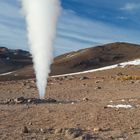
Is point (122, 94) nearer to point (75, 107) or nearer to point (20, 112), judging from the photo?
point (75, 107)

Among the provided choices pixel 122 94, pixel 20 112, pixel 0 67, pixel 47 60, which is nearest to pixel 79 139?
pixel 20 112

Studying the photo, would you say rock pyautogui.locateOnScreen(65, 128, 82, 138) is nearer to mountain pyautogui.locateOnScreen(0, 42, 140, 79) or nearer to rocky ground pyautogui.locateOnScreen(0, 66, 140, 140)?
rocky ground pyautogui.locateOnScreen(0, 66, 140, 140)

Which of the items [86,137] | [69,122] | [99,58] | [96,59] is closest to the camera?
[86,137]

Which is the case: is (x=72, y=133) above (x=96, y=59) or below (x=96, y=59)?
below

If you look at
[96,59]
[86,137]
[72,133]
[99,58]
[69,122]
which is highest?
[99,58]

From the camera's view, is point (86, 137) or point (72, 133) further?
point (72, 133)

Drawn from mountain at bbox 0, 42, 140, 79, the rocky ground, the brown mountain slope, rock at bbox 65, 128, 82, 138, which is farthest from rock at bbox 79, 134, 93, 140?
the brown mountain slope

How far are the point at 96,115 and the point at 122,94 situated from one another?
42.0 ft

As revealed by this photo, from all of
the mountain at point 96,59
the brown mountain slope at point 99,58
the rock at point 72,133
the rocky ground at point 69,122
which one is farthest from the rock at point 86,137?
the brown mountain slope at point 99,58

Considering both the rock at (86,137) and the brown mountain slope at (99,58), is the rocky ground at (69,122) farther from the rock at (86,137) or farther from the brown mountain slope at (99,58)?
the brown mountain slope at (99,58)

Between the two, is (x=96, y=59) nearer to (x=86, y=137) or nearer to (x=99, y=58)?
(x=99, y=58)

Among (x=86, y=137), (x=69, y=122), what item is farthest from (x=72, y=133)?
(x=69, y=122)

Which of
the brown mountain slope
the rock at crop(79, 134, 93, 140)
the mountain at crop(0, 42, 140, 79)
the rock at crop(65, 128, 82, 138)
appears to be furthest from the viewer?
the brown mountain slope

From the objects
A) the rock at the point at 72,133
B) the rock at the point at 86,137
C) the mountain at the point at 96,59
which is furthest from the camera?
the mountain at the point at 96,59
